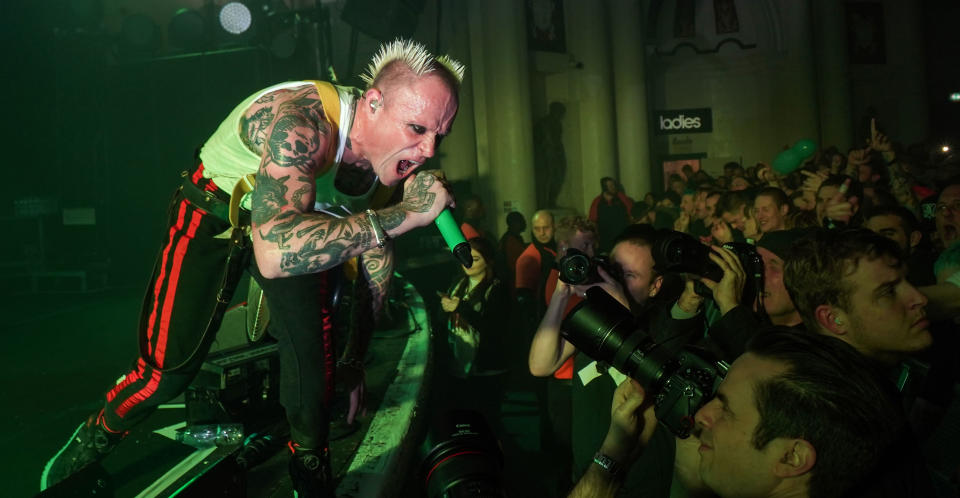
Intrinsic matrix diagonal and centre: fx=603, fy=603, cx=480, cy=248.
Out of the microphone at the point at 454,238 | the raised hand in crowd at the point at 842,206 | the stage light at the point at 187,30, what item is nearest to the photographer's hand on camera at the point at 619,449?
the microphone at the point at 454,238

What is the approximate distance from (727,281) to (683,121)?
46.7ft

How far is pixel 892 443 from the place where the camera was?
1.21 metres

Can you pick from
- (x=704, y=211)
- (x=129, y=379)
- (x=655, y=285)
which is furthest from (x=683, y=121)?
(x=129, y=379)

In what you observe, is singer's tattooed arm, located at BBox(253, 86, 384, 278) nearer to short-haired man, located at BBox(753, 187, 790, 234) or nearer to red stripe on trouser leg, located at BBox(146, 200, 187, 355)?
→ red stripe on trouser leg, located at BBox(146, 200, 187, 355)

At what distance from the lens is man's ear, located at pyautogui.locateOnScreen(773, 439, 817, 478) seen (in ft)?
3.90

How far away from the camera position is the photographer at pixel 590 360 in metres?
2.39

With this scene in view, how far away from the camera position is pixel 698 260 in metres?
2.12

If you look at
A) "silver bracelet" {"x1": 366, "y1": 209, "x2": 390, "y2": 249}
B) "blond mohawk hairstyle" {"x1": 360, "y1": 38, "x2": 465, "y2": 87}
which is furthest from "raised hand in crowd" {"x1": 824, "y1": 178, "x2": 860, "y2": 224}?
"silver bracelet" {"x1": 366, "y1": 209, "x2": 390, "y2": 249}

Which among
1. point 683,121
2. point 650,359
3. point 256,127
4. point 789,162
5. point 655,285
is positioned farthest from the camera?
point 683,121

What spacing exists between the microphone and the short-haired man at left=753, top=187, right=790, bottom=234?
279cm

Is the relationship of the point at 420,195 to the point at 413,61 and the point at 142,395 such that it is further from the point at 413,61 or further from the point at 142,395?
the point at 142,395

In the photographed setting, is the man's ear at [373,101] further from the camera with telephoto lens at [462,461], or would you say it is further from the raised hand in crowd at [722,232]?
the raised hand in crowd at [722,232]

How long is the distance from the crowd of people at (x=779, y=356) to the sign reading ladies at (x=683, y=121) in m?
11.2

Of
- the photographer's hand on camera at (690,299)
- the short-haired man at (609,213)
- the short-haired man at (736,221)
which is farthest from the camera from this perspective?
the short-haired man at (609,213)
